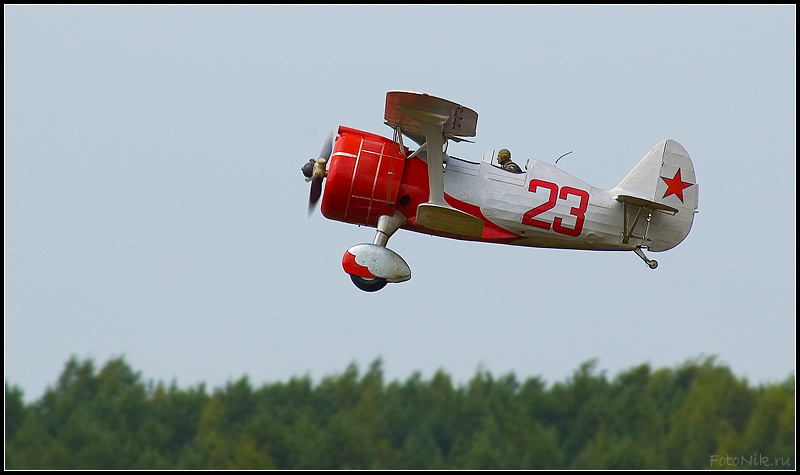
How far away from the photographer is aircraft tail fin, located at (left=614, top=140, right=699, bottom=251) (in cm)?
1265

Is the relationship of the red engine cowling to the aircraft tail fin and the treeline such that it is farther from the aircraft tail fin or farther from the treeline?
the treeline

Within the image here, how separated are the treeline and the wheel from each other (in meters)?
12.0

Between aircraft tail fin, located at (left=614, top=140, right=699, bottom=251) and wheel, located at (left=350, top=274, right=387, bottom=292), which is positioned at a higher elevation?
aircraft tail fin, located at (left=614, top=140, right=699, bottom=251)

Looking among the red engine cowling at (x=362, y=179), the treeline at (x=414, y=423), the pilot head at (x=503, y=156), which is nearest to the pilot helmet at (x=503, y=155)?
the pilot head at (x=503, y=156)

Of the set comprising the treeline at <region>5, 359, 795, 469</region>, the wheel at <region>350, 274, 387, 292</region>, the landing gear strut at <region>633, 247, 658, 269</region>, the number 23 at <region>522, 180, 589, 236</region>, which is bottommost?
the treeline at <region>5, 359, 795, 469</region>

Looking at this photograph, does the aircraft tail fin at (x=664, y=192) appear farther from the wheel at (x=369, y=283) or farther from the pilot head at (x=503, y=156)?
the wheel at (x=369, y=283)

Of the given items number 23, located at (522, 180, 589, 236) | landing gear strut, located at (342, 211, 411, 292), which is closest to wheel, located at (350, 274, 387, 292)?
landing gear strut, located at (342, 211, 411, 292)

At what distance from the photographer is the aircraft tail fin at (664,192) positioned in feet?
41.5

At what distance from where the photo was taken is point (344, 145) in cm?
1227

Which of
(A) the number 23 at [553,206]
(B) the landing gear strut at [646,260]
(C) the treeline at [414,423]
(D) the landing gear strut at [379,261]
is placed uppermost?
(A) the number 23 at [553,206]

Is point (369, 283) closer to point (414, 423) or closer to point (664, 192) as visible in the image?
point (664, 192)

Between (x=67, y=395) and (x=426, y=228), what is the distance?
18388mm

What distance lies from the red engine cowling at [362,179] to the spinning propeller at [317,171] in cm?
22

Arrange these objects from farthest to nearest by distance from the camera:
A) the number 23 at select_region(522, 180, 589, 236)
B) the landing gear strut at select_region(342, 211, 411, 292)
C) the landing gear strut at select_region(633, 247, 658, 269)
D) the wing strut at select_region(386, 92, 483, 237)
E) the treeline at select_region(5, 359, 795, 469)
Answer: the treeline at select_region(5, 359, 795, 469)
the landing gear strut at select_region(633, 247, 658, 269)
the number 23 at select_region(522, 180, 589, 236)
the landing gear strut at select_region(342, 211, 411, 292)
the wing strut at select_region(386, 92, 483, 237)
